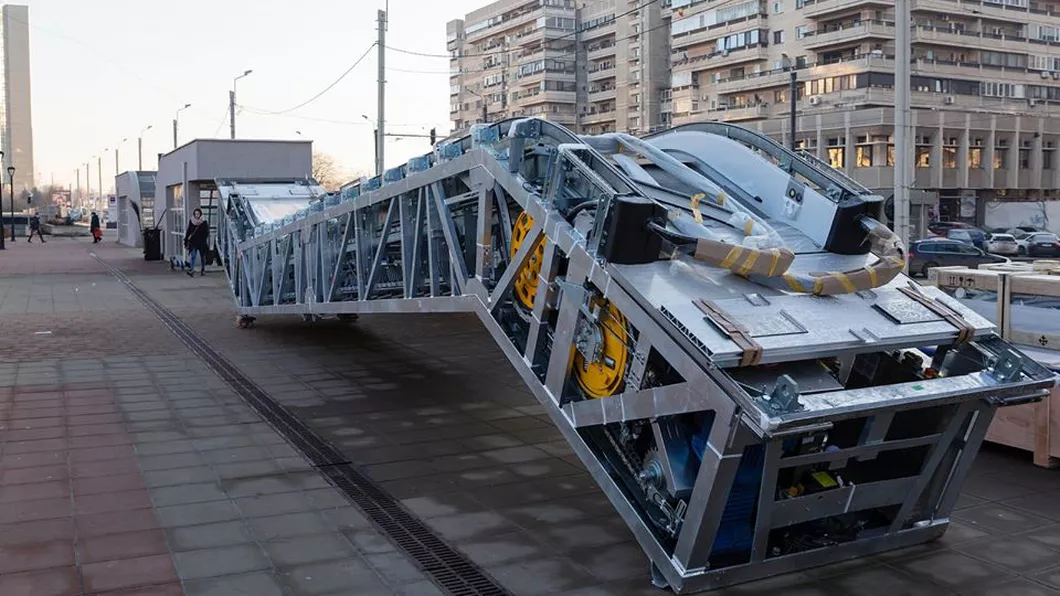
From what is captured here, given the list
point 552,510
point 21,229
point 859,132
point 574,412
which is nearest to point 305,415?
point 552,510

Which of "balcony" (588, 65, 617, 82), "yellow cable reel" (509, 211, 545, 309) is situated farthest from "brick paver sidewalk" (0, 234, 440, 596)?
"balcony" (588, 65, 617, 82)

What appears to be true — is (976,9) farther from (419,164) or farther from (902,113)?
(419,164)

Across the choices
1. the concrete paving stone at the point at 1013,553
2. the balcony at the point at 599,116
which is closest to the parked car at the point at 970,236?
the balcony at the point at 599,116

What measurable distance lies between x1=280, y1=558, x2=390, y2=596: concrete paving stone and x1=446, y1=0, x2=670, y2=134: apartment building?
2547 inches

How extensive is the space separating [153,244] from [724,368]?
3178 centimetres

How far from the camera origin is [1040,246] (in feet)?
125

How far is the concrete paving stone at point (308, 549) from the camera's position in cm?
565

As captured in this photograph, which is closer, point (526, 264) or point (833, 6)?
point (526, 264)

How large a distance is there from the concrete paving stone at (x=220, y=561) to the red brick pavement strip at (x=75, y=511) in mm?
89

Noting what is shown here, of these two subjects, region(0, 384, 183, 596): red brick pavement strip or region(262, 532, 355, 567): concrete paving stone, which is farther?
region(262, 532, 355, 567): concrete paving stone

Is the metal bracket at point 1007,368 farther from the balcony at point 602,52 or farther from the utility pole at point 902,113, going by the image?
the balcony at point 602,52

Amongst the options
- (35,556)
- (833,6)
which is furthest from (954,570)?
(833,6)

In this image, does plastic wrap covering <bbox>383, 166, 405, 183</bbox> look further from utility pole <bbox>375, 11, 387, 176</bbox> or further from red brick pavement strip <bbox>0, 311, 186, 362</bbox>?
utility pole <bbox>375, 11, 387, 176</bbox>

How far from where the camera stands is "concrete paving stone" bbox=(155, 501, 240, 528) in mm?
6293
